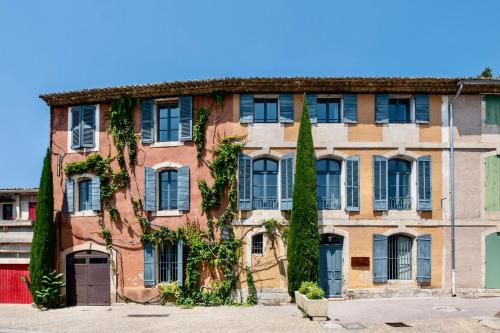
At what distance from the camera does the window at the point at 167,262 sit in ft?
56.3

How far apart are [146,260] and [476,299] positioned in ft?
40.0

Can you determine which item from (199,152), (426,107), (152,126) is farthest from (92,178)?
(426,107)

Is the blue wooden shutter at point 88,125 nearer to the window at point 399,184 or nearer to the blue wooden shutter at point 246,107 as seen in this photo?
the blue wooden shutter at point 246,107

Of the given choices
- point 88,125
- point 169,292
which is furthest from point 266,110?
point 169,292

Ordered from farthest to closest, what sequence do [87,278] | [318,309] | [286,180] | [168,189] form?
[87,278]
[168,189]
[286,180]
[318,309]

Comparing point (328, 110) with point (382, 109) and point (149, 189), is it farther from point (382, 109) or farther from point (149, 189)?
point (149, 189)

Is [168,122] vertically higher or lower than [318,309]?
higher

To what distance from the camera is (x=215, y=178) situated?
55.6ft

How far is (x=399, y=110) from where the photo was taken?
56.6ft

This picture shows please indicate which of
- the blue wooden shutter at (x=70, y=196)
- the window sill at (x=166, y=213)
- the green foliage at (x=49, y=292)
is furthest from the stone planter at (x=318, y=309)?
the blue wooden shutter at (x=70, y=196)

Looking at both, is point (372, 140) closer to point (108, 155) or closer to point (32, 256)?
point (108, 155)

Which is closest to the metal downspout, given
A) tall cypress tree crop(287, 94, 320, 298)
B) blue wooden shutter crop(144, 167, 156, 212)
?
tall cypress tree crop(287, 94, 320, 298)

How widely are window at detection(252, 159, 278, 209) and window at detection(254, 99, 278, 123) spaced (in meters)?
1.63

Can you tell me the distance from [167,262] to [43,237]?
4744mm
